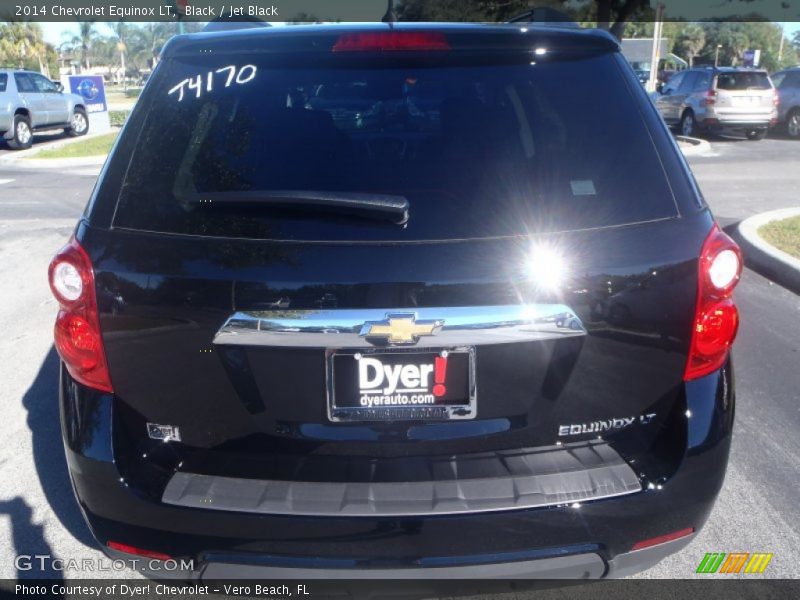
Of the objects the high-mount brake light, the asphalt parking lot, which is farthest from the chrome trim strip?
the asphalt parking lot

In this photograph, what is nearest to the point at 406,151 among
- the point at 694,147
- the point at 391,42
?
the point at 391,42

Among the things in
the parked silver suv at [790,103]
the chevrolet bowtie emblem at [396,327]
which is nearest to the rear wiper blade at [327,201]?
the chevrolet bowtie emblem at [396,327]

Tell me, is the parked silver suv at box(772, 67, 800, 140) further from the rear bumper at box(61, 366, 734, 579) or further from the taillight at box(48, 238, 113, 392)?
the taillight at box(48, 238, 113, 392)

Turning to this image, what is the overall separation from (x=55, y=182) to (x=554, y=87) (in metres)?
12.9

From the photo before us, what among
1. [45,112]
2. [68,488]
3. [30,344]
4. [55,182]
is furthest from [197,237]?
[45,112]

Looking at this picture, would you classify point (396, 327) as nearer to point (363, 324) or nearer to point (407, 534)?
point (363, 324)

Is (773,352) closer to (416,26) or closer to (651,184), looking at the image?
(651,184)

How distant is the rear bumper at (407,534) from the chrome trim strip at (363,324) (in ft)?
1.52

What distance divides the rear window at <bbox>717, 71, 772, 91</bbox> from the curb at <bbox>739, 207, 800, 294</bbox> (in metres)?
12.5

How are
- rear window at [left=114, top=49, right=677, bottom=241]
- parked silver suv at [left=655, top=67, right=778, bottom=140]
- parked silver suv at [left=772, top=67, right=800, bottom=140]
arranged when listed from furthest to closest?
parked silver suv at [left=772, top=67, right=800, bottom=140]
parked silver suv at [left=655, top=67, right=778, bottom=140]
rear window at [left=114, top=49, right=677, bottom=241]

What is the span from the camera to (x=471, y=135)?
7.72 ft

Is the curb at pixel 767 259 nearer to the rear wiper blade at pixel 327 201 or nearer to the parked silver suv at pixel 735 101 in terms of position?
→ the rear wiper blade at pixel 327 201

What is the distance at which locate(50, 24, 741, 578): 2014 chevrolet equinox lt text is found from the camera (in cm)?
202

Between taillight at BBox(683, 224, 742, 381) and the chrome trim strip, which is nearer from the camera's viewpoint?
the chrome trim strip
